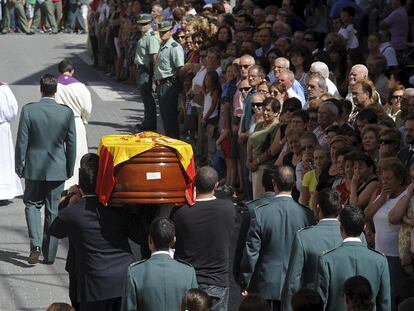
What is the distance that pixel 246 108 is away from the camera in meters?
15.6

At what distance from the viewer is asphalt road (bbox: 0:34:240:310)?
12.5 m

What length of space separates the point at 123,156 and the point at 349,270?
1.87 m

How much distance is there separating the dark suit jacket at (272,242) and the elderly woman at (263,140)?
14.6ft

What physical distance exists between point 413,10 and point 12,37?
16068 mm

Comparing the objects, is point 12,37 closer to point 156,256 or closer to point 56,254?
point 56,254

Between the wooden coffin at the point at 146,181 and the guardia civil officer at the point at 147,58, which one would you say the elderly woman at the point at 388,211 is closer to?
the wooden coffin at the point at 146,181

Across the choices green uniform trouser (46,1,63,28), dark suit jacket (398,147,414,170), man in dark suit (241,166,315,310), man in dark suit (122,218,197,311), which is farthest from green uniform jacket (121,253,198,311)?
green uniform trouser (46,1,63,28)

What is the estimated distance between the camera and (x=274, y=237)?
10031 millimetres

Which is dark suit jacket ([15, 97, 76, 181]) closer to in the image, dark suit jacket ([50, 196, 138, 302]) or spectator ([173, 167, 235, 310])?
dark suit jacket ([50, 196, 138, 302])

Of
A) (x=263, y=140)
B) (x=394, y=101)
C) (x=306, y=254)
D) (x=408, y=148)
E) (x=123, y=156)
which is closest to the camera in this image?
(x=306, y=254)

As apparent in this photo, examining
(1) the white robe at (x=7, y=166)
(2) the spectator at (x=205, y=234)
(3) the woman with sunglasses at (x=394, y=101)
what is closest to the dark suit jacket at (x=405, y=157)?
(3) the woman with sunglasses at (x=394, y=101)

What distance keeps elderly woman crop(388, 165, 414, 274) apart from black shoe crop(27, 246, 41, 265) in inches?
168

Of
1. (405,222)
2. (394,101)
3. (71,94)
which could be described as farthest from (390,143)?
(71,94)

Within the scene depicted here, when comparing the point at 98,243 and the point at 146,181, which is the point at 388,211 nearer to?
the point at 146,181
